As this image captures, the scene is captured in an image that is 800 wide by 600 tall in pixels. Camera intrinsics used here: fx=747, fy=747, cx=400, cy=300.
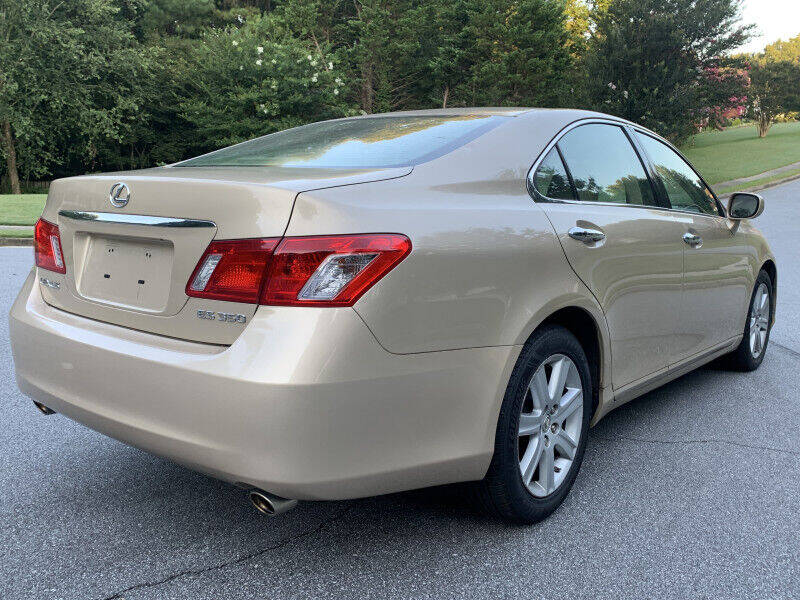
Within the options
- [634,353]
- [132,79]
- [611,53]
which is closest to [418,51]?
[611,53]

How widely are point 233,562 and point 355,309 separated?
1.02m

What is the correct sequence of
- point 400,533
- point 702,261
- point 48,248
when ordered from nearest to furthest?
point 400,533 < point 48,248 < point 702,261

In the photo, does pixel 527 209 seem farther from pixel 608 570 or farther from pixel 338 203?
pixel 608 570

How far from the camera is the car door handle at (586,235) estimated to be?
2.83 meters

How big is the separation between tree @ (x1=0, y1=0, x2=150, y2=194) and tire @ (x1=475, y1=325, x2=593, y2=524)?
33.2 meters

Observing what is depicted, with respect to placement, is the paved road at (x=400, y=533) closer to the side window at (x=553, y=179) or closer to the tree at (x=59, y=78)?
the side window at (x=553, y=179)

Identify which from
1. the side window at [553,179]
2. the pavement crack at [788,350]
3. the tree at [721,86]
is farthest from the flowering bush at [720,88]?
the side window at [553,179]

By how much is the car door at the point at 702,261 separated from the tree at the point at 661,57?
2840cm

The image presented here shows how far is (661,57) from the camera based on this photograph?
3177 centimetres

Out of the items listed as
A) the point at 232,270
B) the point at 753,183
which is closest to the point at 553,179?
the point at 232,270

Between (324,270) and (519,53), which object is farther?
(519,53)

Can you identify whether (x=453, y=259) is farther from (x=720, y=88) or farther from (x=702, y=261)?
(x=720, y=88)

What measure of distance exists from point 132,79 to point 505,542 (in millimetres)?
37019

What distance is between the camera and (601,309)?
9.75 ft
